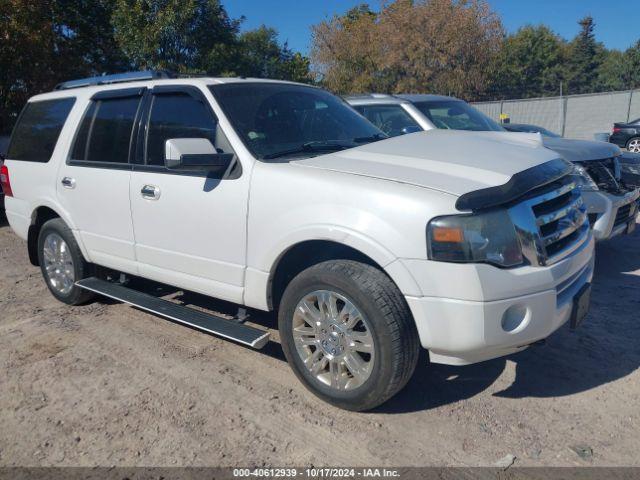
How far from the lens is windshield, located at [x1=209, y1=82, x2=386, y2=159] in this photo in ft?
12.4

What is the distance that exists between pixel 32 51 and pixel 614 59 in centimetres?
6273

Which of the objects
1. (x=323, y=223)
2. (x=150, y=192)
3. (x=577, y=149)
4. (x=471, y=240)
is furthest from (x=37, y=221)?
(x=577, y=149)

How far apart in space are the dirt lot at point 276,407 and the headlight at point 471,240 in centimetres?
100

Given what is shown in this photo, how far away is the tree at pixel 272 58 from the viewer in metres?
32.8

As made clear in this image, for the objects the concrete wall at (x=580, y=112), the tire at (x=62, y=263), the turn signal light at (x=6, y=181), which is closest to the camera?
the tire at (x=62, y=263)

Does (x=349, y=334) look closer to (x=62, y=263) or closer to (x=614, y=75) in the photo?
(x=62, y=263)

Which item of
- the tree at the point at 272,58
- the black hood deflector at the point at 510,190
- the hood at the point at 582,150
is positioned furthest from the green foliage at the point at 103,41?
the black hood deflector at the point at 510,190

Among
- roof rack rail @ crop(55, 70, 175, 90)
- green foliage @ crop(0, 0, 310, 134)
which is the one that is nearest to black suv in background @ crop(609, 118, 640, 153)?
green foliage @ crop(0, 0, 310, 134)

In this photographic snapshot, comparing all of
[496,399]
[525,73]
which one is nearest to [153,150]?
[496,399]

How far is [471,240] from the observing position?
108 inches

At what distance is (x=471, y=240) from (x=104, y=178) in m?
3.08

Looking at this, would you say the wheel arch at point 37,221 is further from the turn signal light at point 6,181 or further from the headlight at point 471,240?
the headlight at point 471,240

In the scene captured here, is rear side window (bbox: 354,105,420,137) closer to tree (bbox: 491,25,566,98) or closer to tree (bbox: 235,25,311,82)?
tree (bbox: 235,25,311,82)

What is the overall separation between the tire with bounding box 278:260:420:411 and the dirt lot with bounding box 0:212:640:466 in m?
0.19
